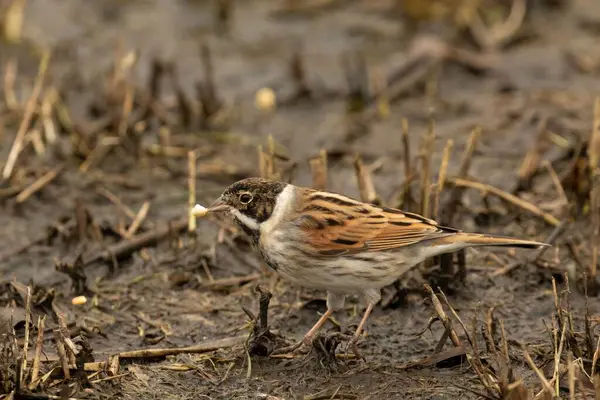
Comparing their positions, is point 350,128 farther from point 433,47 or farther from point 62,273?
point 62,273

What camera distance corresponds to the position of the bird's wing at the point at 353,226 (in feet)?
24.0

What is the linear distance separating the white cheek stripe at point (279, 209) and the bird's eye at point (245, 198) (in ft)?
0.60

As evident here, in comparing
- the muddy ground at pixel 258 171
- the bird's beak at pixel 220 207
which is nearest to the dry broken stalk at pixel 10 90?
the muddy ground at pixel 258 171

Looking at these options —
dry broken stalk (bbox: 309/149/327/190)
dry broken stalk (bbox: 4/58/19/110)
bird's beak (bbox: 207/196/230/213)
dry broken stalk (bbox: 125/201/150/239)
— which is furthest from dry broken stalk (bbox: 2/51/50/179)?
bird's beak (bbox: 207/196/230/213)

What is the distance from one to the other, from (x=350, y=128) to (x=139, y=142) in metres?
2.32

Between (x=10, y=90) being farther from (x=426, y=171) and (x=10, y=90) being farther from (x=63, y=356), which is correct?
(x=63, y=356)

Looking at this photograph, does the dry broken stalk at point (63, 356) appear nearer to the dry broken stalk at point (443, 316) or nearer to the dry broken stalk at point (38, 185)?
the dry broken stalk at point (443, 316)

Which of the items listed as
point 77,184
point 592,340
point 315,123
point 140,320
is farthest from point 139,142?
point 592,340

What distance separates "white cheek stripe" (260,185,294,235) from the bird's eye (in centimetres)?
18

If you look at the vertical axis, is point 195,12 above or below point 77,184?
above

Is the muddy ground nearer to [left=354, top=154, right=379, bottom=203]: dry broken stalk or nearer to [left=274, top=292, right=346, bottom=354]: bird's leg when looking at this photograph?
[left=274, top=292, right=346, bottom=354]: bird's leg

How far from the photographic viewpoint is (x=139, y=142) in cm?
1059

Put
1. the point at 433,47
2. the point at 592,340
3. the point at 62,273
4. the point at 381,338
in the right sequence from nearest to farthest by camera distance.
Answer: the point at 592,340
the point at 381,338
the point at 62,273
the point at 433,47

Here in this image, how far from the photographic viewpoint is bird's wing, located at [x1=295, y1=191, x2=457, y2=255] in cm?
730
